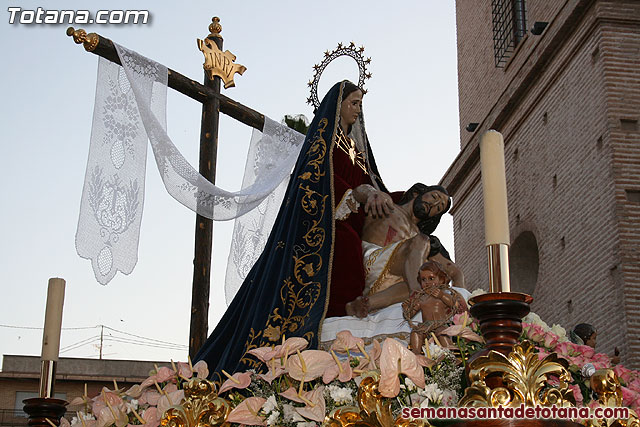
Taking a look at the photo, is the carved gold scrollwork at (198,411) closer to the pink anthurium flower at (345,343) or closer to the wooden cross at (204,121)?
the pink anthurium flower at (345,343)

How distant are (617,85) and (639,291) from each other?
7.06 feet

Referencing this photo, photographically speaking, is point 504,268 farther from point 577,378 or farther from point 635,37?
point 635,37

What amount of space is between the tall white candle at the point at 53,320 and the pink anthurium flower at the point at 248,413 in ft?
2.64

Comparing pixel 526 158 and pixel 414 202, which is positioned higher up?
pixel 526 158

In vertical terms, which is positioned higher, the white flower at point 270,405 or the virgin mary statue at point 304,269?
the virgin mary statue at point 304,269

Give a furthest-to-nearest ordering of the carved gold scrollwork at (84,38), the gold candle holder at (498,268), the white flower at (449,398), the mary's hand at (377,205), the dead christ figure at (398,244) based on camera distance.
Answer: the carved gold scrollwork at (84,38), the mary's hand at (377,205), the dead christ figure at (398,244), the white flower at (449,398), the gold candle holder at (498,268)

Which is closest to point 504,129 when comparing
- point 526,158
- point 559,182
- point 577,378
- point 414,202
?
point 526,158

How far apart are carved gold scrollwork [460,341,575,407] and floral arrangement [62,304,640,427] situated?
0.21 meters

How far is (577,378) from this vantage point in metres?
2.35

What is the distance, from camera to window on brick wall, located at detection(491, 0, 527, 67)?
11820 mm

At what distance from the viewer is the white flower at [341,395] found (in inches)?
84.8

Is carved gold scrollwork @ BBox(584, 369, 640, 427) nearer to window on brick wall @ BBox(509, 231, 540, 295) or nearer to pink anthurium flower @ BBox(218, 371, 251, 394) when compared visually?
pink anthurium flower @ BBox(218, 371, 251, 394)

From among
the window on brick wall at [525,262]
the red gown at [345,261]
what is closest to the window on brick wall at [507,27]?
the window on brick wall at [525,262]

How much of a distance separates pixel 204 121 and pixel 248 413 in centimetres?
322
